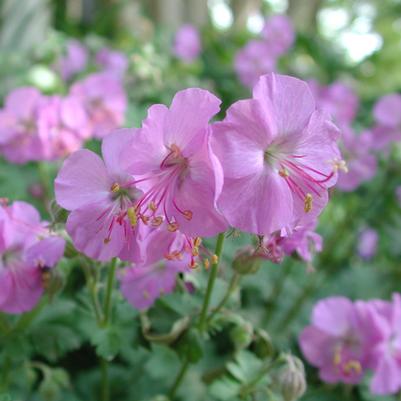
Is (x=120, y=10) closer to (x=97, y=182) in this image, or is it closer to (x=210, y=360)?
(x=210, y=360)

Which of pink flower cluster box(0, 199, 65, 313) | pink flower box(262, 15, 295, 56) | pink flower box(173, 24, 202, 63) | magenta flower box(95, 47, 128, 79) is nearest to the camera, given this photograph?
pink flower cluster box(0, 199, 65, 313)

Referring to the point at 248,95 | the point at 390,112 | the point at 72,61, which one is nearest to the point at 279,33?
the point at 248,95

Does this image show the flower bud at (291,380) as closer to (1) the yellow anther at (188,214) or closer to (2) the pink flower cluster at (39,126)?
(1) the yellow anther at (188,214)

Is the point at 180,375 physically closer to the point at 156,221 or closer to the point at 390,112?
the point at 156,221

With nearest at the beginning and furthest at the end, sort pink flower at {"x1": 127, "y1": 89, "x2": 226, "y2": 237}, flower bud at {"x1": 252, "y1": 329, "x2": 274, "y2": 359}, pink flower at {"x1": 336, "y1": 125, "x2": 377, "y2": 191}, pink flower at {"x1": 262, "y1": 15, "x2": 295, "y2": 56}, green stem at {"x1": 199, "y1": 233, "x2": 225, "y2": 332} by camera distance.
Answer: pink flower at {"x1": 127, "y1": 89, "x2": 226, "y2": 237} < green stem at {"x1": 199, "y1": 233, "x2": 225, "y2": 332} < flower bud at {"x1": 252, "y1": 329, "x2": 274, "y2": 359} < pink flower at {"x1": 336, "y1": 125, "x2": 377, "y2": 191} < pink flower at {"x1": 262, "y1": 15, "x2": 295, "y2": 56}

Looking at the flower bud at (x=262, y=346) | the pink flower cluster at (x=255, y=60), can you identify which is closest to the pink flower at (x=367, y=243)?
the pink flower cluster at (x=255, y=60)

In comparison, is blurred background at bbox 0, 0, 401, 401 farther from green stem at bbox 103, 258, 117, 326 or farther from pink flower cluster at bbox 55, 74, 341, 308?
pink flower cluster at bbox 55, 74, 341, 308

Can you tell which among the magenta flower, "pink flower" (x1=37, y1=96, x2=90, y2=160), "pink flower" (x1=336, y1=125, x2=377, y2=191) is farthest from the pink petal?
the magenta flower
